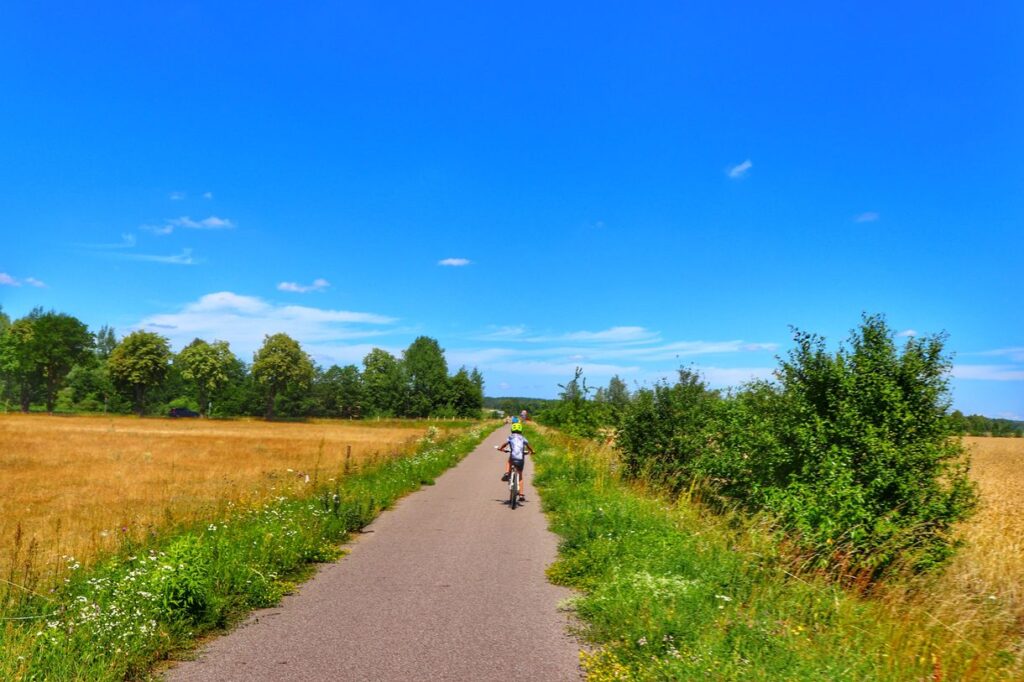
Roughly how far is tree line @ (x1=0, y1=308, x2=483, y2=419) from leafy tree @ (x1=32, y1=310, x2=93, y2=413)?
131 millimetres

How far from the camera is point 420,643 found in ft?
16.8

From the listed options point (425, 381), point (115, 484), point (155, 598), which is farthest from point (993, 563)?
point (425, 381)

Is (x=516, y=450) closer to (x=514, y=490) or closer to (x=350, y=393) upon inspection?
(x=514, y=490)

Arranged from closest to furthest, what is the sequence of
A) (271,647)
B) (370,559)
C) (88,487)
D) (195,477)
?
(271,647)
(370,559)
(88,487)
(195,477)

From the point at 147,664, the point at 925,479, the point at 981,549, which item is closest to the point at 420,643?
the point at 147,664

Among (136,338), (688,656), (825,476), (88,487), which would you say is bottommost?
(88,487)

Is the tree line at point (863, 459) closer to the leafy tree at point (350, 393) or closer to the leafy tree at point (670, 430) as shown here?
the leafy tree at point (670, 430)

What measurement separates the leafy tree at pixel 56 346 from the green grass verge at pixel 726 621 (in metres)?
93.5

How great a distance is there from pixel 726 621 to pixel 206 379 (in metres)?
101

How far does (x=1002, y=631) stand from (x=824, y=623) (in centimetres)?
257

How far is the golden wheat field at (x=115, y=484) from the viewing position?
9.41 m

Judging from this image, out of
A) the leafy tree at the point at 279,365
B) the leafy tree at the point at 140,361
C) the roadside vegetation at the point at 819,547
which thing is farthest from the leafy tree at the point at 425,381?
the roadside vegetation at the point at 819,547

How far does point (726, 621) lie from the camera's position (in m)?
4.91

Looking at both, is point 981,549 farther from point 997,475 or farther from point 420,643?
point 997,475
